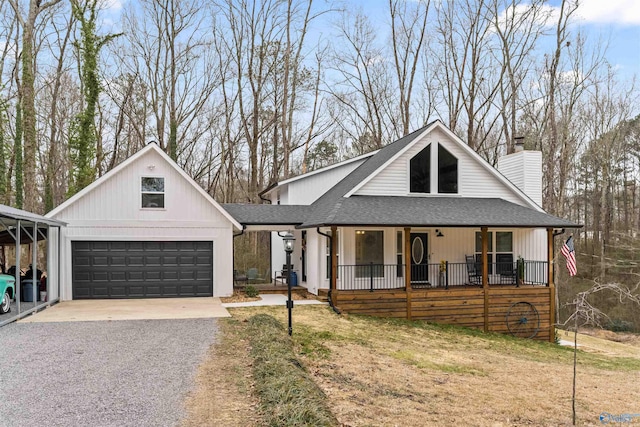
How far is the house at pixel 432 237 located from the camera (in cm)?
1390

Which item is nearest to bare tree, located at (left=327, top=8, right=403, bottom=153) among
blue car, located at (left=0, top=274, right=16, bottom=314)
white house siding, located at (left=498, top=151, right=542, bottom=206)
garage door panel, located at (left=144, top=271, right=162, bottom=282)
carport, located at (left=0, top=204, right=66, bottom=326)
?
white house siding, located at (left=498, top=151, right=542, bottom=206)

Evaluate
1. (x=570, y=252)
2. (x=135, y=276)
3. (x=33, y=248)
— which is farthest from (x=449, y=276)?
(x=33, y=248)

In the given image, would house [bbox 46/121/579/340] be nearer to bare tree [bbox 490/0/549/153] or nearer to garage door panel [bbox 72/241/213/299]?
garage door panel [bbox 72/241/213/299]

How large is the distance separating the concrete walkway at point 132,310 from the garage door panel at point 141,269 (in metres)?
0.44

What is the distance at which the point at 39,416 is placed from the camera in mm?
5219

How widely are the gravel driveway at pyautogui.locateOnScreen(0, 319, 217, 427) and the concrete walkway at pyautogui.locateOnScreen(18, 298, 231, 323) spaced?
0.79m

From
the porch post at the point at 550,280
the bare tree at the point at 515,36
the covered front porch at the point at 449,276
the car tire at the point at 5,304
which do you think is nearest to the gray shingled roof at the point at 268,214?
the covered front porch at the point at 449,276

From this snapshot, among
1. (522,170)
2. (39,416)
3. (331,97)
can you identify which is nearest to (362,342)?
(39,416)

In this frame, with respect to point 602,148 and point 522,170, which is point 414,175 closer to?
point 522,170

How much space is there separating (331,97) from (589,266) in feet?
61.6

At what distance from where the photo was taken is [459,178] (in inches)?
639

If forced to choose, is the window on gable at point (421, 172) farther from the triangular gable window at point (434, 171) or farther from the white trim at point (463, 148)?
the white trim at point (463, 148)

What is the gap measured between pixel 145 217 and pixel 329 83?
1836 cm

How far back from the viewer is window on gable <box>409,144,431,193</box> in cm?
1592
